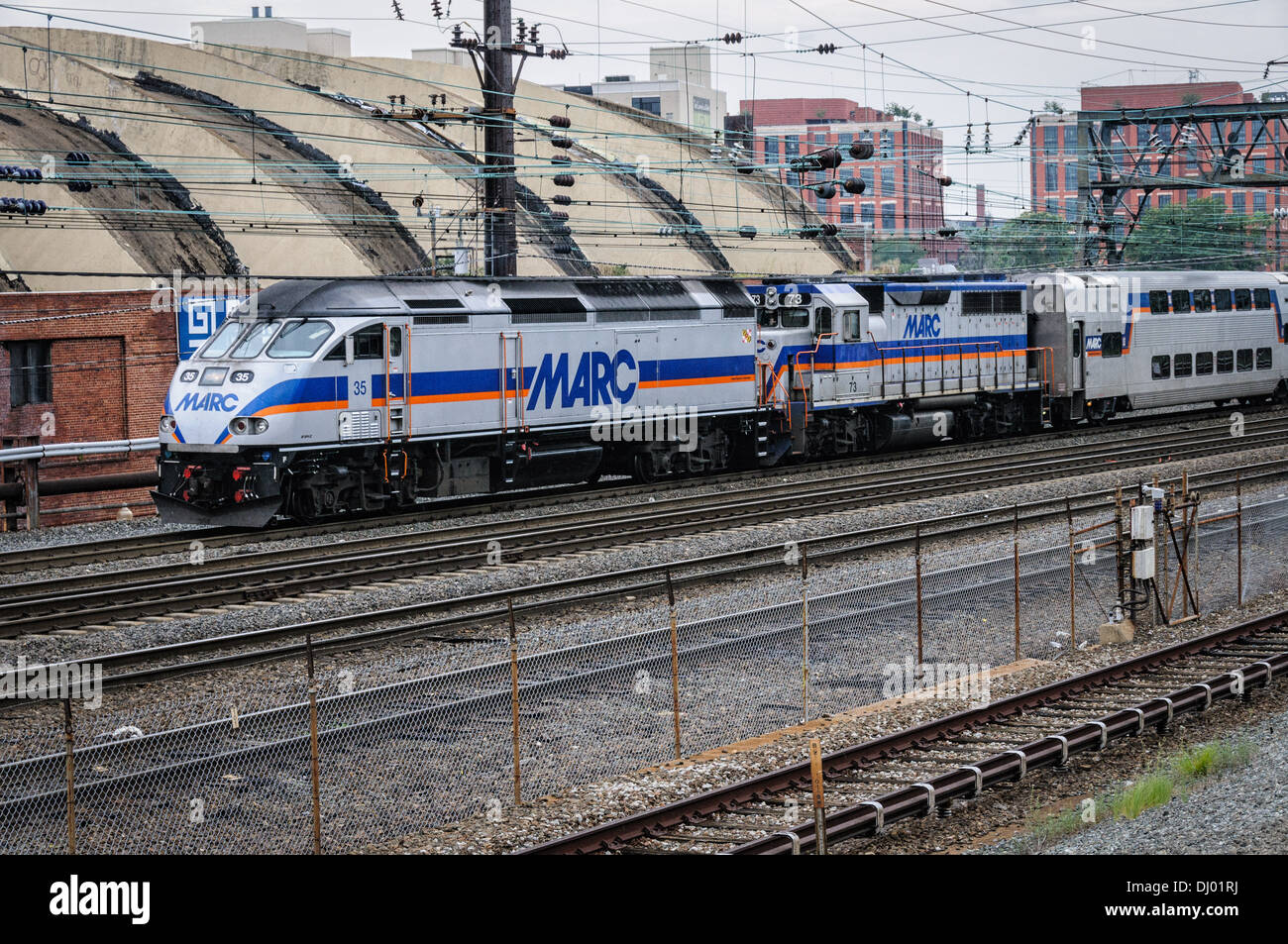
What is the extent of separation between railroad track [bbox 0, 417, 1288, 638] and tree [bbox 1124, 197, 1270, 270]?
5482cm

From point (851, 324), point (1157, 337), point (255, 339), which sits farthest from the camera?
point (1157, 337)

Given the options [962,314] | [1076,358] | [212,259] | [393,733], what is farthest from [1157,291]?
[393,733]

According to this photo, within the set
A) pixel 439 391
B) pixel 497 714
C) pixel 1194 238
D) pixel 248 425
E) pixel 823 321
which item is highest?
pixel 1194 238

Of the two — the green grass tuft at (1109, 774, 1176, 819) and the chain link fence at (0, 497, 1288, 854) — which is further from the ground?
the chain link fence at (0, 497, 1288, 854)

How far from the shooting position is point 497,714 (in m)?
13.5

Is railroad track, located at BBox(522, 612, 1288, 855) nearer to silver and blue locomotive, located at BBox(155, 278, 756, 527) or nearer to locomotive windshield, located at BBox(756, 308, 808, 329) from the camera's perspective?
silver and blue locomotive, located at BBox(155, 278, 756, 527)

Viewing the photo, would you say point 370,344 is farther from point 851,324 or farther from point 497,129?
point 851,324

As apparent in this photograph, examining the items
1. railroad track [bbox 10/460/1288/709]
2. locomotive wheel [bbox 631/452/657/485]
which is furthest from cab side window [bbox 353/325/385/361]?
locomotive wheel [bbox 631/452/657/485]

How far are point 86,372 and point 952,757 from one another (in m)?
26.5

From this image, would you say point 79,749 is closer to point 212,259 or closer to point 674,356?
point 674,356

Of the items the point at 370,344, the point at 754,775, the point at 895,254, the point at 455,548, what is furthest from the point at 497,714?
the point at 895,254

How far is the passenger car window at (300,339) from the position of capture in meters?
23.2

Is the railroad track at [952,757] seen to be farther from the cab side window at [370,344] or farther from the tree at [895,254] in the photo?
the tree at [895,254]

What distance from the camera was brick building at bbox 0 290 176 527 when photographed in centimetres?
3262
